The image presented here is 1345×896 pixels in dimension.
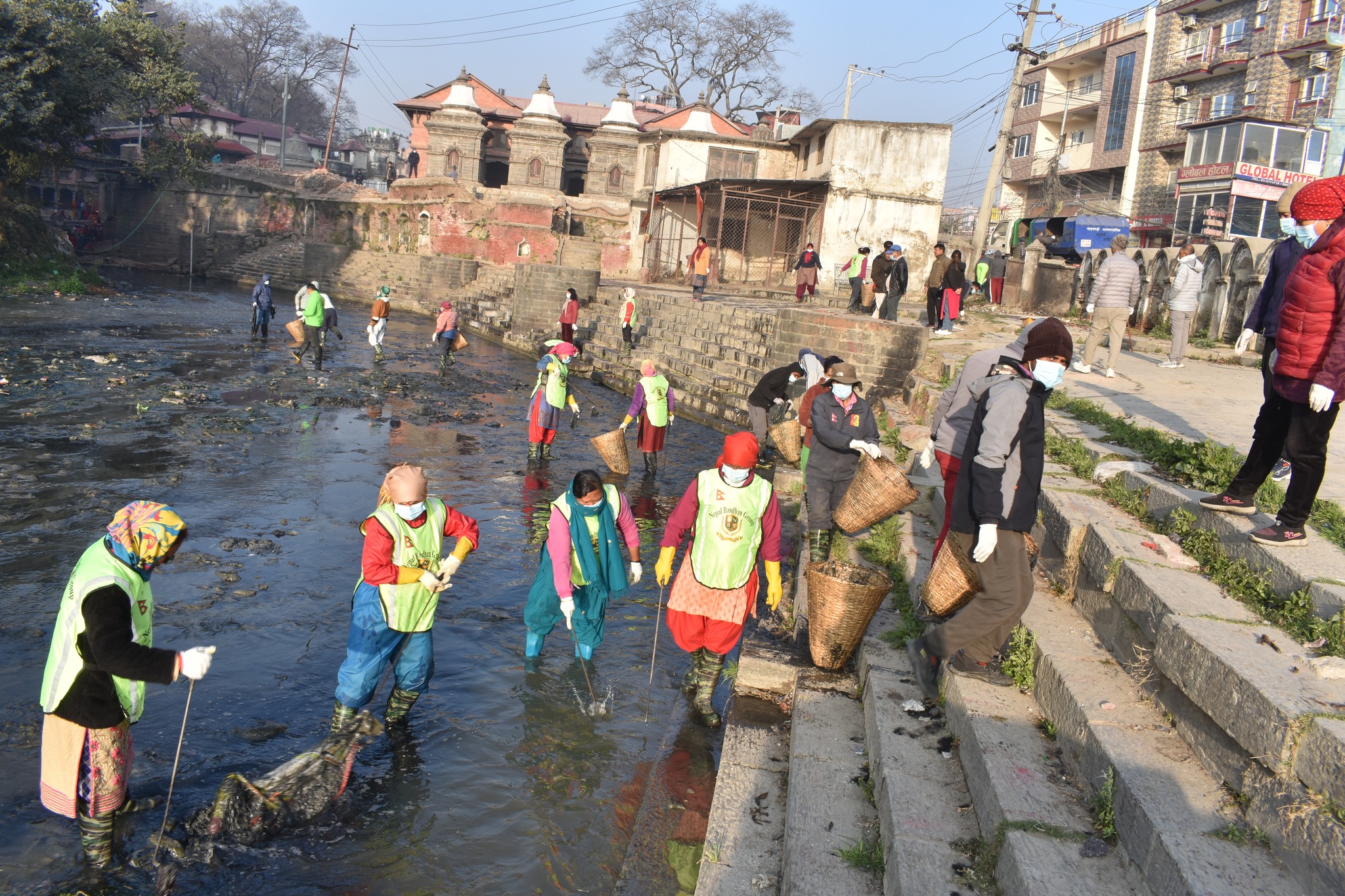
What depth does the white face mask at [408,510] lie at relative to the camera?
15.3 ft

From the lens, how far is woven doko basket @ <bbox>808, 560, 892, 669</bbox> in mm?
5004

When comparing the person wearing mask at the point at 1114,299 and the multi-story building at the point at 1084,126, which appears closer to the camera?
the person wearing mask at the point at 1114,299

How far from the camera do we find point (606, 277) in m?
35.1

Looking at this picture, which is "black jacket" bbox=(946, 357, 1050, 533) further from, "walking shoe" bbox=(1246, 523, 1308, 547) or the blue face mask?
"walking shoe" bbox=(1246, 523, 1308, 547)

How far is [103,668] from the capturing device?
3.66 metres

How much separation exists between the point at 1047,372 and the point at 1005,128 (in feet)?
64.1

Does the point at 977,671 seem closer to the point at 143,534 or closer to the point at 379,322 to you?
the point at 143,534

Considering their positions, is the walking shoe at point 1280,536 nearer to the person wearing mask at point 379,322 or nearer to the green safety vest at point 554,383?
the green safety vest at point 554,383

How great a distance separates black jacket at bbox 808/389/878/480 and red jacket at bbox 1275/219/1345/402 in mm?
3057

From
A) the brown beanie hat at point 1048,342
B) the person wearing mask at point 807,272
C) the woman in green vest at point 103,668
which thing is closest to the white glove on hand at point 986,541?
the brown beanie hat at point 1048,342

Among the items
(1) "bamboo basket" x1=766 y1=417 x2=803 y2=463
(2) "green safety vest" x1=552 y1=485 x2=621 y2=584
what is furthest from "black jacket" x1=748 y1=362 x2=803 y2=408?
(2) "green safety vest" x1=552 y1=485 x2=621 y2=584

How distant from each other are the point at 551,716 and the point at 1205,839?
367 cm

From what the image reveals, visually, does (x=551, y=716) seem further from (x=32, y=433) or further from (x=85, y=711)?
(x=32, y=433)

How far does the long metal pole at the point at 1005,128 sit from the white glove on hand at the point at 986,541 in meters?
18.7
